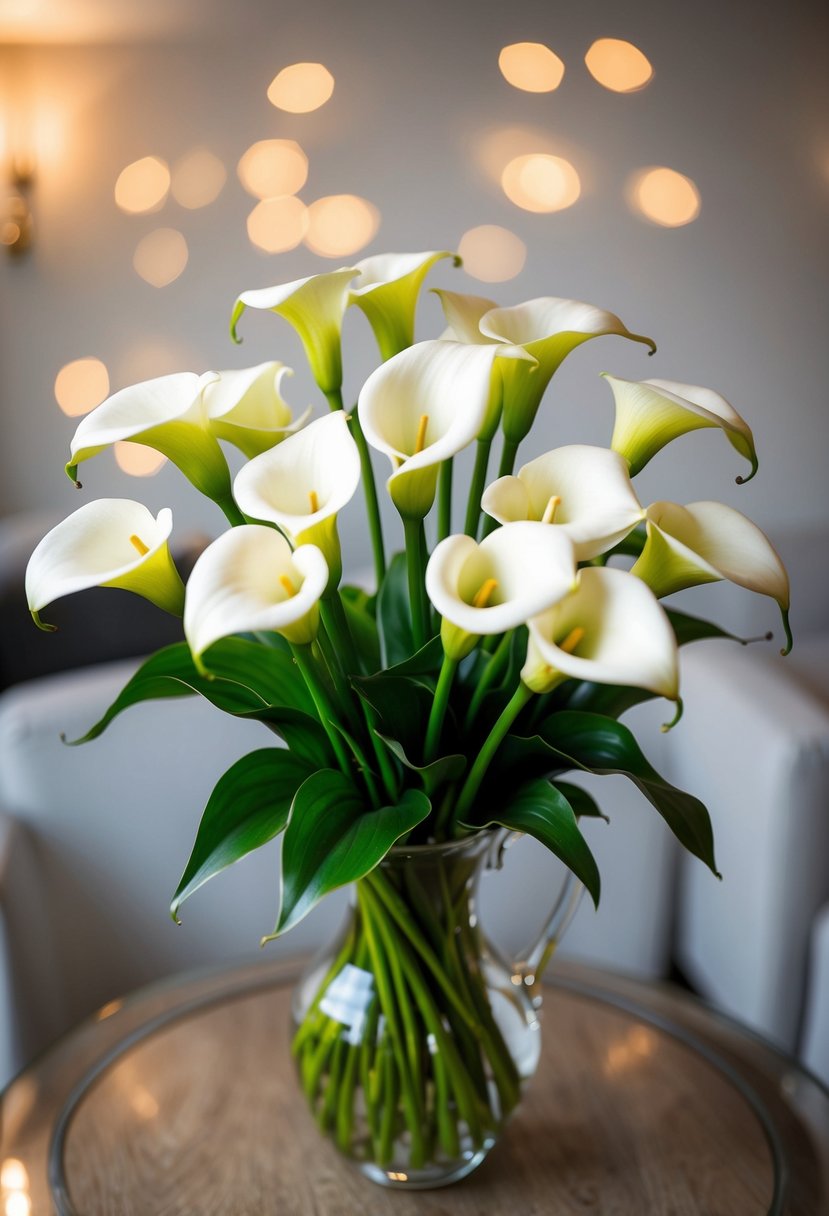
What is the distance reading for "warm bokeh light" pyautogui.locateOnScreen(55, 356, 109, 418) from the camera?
4.66ft

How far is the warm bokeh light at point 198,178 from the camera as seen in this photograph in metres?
1.39

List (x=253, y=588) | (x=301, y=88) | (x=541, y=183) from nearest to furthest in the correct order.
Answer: (x=253, y=588), (x=301, y=88), (x=541, y=183)

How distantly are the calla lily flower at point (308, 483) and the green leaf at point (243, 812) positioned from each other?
114 mm

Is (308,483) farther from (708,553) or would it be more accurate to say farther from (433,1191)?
(433,1191)

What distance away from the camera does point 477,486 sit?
0.53 m

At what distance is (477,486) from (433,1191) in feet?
1.36

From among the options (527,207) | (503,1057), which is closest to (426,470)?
(503,1057)

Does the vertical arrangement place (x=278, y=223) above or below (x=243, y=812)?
above

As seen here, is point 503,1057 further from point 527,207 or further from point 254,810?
point 527,207

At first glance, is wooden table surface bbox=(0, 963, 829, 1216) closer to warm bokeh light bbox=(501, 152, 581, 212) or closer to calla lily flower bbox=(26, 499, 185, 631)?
calla lily flower bbox=(26, 499, 185, 631)

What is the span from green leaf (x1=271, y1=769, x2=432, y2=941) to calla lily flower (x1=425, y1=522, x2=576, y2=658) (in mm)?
90

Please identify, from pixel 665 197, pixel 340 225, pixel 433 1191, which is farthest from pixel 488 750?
pixel 665 197

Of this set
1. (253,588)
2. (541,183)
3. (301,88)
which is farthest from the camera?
(541,183)

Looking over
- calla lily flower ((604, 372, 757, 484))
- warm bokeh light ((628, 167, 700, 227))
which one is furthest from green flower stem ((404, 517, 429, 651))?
warm bokeh light ((628, 167, 700, 227))
